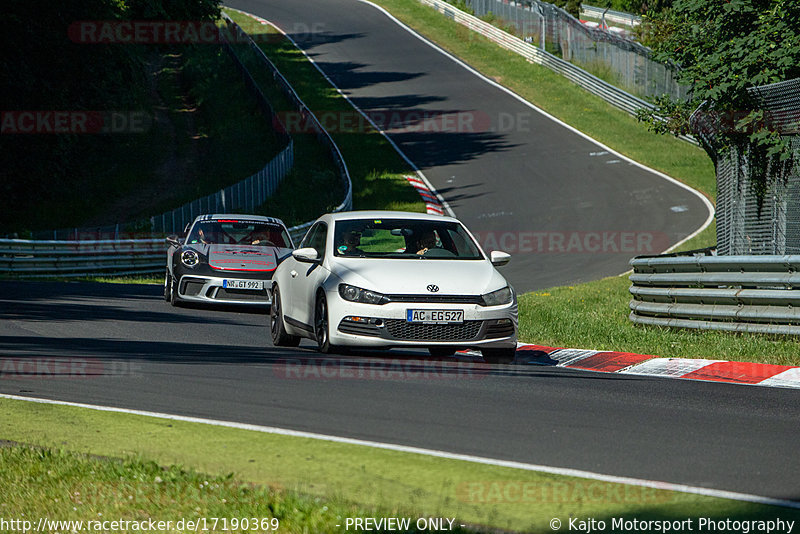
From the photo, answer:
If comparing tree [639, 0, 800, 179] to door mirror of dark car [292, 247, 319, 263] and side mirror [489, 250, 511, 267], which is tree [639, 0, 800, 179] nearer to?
side mirror [489, 250, 511, 267]

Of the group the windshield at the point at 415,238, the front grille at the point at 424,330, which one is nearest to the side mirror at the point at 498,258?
the windshield at the point at 415,238

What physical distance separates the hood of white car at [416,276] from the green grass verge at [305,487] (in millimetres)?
3792

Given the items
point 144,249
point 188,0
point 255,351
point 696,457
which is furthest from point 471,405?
point 188,0

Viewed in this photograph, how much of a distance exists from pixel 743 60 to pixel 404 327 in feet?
29.2

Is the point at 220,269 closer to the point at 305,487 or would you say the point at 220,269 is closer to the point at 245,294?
the point at 245,294

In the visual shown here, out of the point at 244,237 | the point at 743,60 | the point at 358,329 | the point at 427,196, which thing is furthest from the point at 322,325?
the point at 427,196

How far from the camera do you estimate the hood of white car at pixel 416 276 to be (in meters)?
10.3

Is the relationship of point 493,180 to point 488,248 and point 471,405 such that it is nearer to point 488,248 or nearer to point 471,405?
point 488,248

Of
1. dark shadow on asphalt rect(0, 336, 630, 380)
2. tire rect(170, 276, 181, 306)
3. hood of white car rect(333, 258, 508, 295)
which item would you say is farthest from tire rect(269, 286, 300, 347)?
tire rect(170, 276, 181, 306)

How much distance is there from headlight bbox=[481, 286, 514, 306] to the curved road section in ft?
37.4

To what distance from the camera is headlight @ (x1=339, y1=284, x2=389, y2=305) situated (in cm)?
1026

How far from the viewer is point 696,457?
20.0ft

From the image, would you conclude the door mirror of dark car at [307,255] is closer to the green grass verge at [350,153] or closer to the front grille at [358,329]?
the front grille at [358,329]

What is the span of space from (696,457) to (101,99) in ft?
127
